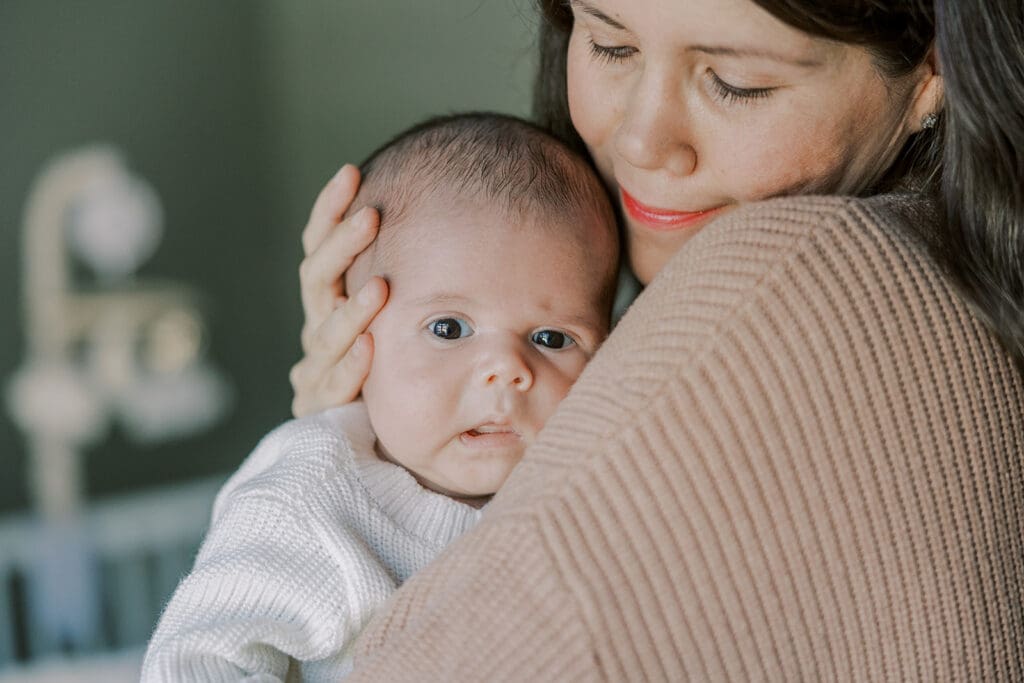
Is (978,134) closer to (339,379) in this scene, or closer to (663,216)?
(663,216)

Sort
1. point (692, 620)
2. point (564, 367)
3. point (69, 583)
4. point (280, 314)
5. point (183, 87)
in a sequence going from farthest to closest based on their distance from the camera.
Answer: point (280, 314) → point (183, 87) → point (69, 583) → point (564, 367) → point (692, 620)

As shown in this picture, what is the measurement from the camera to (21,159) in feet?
11.5

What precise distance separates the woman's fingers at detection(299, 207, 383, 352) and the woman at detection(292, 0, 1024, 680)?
489 millimetres

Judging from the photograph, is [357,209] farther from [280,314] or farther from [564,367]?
[280,314]

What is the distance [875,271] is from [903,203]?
0.42 ft

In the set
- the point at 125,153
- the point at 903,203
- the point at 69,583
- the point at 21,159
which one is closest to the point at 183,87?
the point at 125,153

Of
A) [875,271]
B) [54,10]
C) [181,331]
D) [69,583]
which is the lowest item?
[69,583]

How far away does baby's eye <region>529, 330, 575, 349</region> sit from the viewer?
1.29 m

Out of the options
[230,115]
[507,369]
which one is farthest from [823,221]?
[230,115]

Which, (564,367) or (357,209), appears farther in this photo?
(357,209)

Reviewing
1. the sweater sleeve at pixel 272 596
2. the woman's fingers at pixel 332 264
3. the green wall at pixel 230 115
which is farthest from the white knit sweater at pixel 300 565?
the green wall at pixel 230 115

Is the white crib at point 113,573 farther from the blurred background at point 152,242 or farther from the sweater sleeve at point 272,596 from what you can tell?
the sweater sleeve at point 272,596

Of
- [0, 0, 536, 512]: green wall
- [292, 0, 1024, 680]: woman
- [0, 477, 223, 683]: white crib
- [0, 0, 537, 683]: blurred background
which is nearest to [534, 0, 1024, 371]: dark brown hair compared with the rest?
[292, 0, 1024, 680]: woman

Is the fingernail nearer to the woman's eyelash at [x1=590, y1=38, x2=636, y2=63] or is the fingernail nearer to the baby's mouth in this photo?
the baby's mouth
